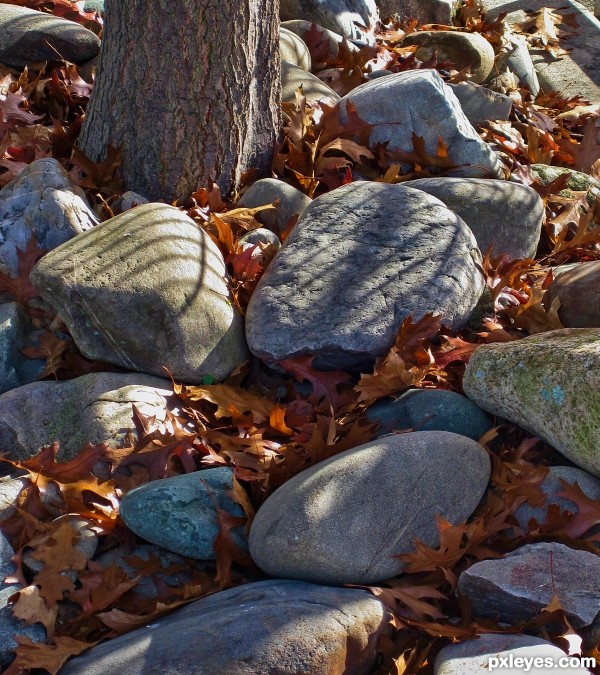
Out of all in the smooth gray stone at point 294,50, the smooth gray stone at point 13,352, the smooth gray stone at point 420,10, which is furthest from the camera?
the smooth gray stone at point 420,10

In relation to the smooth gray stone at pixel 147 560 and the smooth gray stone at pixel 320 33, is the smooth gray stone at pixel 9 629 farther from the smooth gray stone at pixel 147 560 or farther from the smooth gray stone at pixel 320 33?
the smooth gray stone at pixel 320 33

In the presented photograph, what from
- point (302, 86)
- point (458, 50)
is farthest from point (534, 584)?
point (458, 50)

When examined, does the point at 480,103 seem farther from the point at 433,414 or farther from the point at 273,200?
the point at 433,414

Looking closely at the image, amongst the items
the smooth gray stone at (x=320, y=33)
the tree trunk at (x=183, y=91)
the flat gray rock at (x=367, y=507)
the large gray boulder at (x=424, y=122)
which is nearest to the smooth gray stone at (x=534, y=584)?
the flat gray rock at (x=367, y=507)

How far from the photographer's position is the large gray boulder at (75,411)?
3416mm

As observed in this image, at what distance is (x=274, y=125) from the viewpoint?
481cm

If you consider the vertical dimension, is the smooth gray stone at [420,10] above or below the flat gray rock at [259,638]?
above

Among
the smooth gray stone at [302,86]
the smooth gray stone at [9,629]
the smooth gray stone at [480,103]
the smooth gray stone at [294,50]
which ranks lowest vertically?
the smooth gray stone at [9,629]

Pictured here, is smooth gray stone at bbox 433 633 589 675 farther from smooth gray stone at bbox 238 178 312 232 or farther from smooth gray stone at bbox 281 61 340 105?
smooth gray stone at bbox 281 61 340 105

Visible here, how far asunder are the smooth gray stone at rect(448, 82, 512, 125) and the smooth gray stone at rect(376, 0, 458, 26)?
2.04 metres

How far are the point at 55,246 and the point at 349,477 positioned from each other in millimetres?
1964

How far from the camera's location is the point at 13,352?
12.4 feet

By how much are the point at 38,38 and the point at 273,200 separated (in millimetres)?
2000

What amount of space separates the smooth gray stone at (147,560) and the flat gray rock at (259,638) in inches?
8.8
